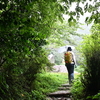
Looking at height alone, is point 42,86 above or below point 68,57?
below

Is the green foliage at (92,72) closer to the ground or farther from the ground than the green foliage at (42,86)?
farther from the ground

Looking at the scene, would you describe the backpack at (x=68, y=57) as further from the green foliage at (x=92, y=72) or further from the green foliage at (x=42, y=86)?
the green foliage at (x=92, y=72)

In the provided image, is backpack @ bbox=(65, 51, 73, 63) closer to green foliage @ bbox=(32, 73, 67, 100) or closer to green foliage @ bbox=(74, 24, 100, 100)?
green foliage @ bbox=(32, 73, 67, 100)

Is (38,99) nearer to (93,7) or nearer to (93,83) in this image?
(93,83)

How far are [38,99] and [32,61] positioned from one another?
1.18 meters

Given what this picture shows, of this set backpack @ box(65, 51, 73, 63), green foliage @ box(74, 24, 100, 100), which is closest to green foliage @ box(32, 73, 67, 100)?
backpack @ box(65, 51, 73, 63)

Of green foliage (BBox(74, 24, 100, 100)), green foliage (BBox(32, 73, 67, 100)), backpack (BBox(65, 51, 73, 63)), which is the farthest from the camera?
A: backpack (BBox(65, 51, 73, 63))

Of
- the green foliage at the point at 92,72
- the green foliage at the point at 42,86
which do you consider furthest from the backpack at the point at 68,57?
the green foliage at the point at 92,72

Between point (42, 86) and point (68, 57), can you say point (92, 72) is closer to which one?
point (42, 86)

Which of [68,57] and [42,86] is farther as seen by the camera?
[68,57]

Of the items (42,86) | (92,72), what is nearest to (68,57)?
(42,86)

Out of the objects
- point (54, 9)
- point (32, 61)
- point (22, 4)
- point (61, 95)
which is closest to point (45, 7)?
point (54, 9)

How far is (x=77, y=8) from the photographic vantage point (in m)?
2.59

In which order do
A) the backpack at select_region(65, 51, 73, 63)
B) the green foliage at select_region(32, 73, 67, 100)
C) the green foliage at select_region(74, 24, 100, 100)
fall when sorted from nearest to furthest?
1. the green foliage at select_region(74, 24, 100, 100)
2. the green foliage at select_region(32, 73, 67, 100)
3. the backpack at select_region(65, 51, 73, 63)
